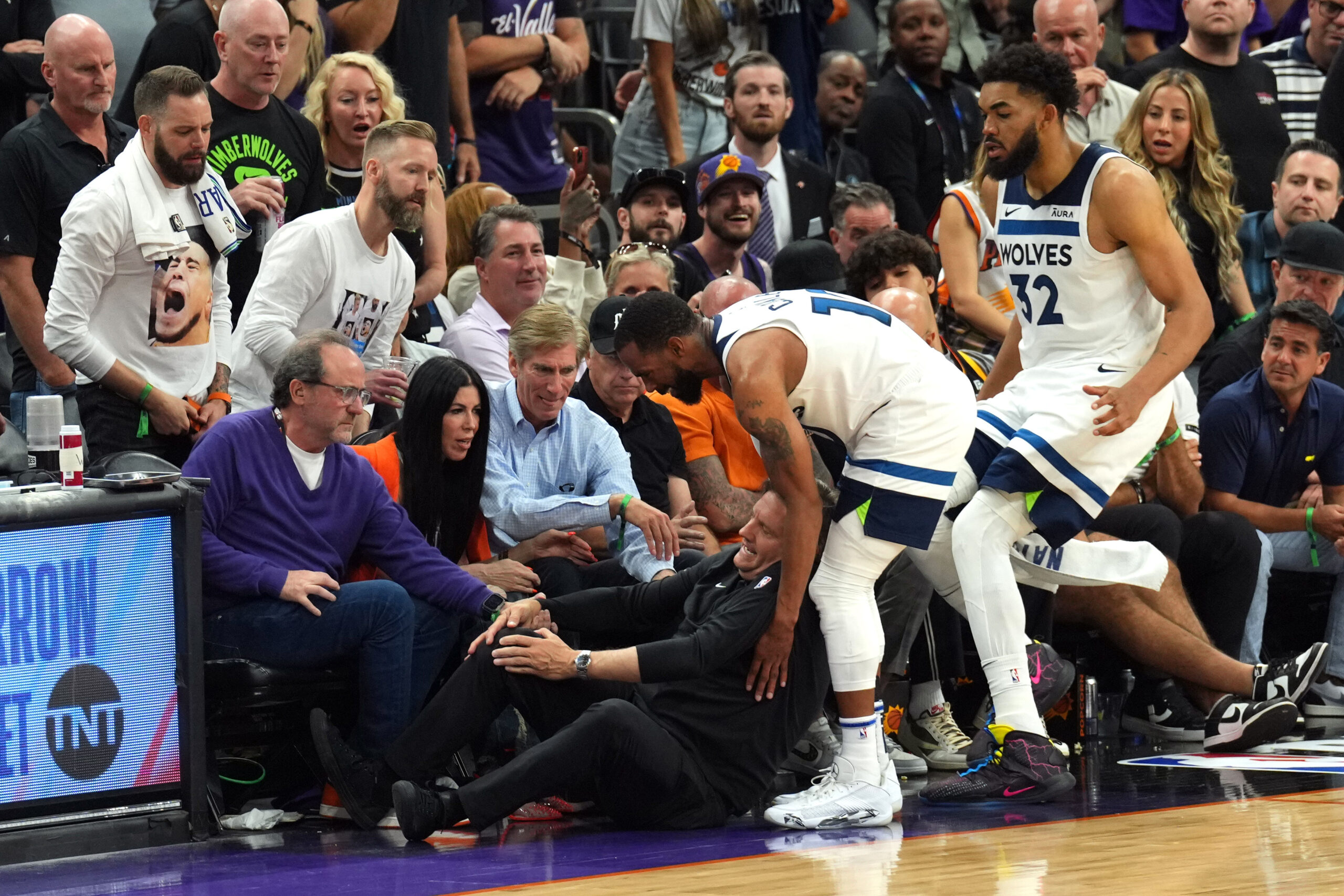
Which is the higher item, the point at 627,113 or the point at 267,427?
the point at 627,113

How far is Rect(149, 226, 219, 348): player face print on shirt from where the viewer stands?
6234mm

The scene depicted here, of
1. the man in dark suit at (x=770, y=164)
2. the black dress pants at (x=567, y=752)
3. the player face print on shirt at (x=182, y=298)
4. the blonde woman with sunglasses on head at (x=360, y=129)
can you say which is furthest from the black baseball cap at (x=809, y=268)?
the black dress pants at (x=567, y=752)

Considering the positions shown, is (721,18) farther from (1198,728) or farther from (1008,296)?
(1198,728)

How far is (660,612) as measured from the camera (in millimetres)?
5723

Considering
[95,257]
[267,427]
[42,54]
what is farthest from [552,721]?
[42,54]

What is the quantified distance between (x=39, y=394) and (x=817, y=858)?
333 cm

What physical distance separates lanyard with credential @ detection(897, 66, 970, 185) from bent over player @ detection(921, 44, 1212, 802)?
→ 3453 mm

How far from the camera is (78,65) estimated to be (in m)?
6.44

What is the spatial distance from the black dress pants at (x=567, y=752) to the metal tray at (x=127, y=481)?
1.05 m

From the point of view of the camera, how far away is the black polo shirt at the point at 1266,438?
7656 mm

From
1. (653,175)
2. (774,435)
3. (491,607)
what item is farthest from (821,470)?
(653,175)

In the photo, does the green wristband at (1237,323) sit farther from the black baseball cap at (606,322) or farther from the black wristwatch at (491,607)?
the black wristwatch at (491,607)

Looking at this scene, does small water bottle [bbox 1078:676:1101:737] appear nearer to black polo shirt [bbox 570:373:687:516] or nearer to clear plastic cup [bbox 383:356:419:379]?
black polo shirt [bbox 570:373:687:516]

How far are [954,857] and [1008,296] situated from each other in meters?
3.69
